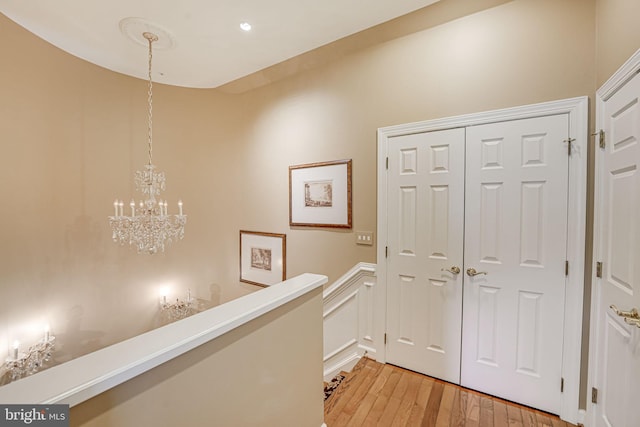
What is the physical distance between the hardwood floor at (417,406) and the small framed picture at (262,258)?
1569mm

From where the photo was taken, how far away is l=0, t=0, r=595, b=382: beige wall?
2133 millimetres

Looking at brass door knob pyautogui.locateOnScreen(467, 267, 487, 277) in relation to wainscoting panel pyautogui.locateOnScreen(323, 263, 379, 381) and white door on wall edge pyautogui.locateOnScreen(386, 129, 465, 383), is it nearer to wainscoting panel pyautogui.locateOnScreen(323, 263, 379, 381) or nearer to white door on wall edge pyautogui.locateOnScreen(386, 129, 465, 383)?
white door on wall edge pyautogui.locateOnScreen(386, 129, 465, 383)

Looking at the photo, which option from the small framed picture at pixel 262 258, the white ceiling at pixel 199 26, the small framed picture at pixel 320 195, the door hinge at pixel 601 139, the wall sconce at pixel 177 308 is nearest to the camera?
the door hinge at pixel 601 139

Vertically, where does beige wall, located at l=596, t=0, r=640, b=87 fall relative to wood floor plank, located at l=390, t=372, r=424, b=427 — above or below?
above

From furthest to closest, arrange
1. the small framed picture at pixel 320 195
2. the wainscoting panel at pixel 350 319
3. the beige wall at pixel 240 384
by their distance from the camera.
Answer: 1. the small framed picture at pixel 320 195
2. the wainscoting panel at pixel 350 319
3. the beige wall at pixel 240 384

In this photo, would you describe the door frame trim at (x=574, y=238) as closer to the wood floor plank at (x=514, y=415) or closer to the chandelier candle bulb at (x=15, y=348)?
the wood floor plank at (x=514, y=415)

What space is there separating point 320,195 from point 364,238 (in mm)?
708

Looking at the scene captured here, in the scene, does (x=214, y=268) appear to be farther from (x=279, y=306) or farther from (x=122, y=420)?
(x=122, y=420)

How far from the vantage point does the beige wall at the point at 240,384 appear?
0.84 meters

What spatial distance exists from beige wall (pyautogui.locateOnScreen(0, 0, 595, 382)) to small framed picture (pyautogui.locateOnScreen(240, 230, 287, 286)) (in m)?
0.13

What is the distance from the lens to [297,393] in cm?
158

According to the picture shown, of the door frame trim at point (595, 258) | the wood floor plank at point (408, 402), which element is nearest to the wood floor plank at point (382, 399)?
the wood floor plank at point (408, 402)

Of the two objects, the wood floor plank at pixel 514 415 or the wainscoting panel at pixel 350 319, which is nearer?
the wood floor plank at pixel 514 415

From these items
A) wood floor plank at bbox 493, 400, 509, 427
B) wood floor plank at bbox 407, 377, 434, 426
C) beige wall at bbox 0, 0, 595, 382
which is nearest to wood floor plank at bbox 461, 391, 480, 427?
wood floor plank at bbox 493, 400, 509, 427
